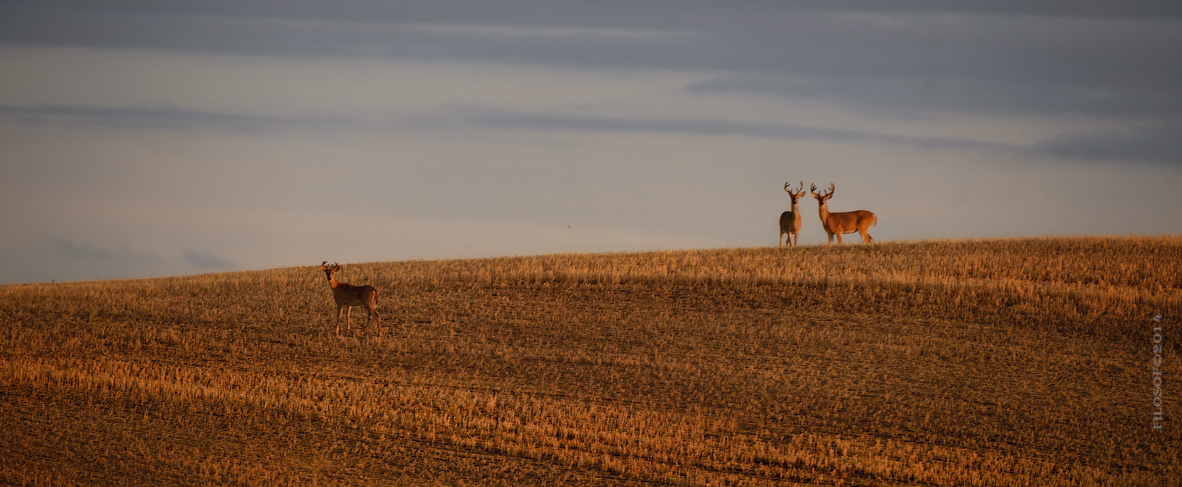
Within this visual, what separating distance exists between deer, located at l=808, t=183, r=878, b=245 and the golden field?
2.86m

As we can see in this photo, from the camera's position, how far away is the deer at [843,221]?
38.7 meters

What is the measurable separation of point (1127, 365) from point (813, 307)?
26.1 ft

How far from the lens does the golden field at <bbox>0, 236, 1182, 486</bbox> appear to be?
1577cm

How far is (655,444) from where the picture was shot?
54.6 ft

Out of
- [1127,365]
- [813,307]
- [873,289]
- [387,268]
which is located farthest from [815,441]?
[387,268]

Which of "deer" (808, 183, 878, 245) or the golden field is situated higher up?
"deer" (808, 183, 878, 245)

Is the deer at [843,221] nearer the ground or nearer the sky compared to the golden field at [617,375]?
nearer the sky

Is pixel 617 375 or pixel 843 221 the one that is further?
pixel 843 221

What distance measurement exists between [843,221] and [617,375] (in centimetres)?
1932

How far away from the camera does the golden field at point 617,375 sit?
1577cm

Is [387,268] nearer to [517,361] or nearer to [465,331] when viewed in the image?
[465,331]

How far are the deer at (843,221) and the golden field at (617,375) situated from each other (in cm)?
286

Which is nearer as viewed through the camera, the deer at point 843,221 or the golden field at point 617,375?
the golden field at point 617,375

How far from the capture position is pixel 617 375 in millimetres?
21938
